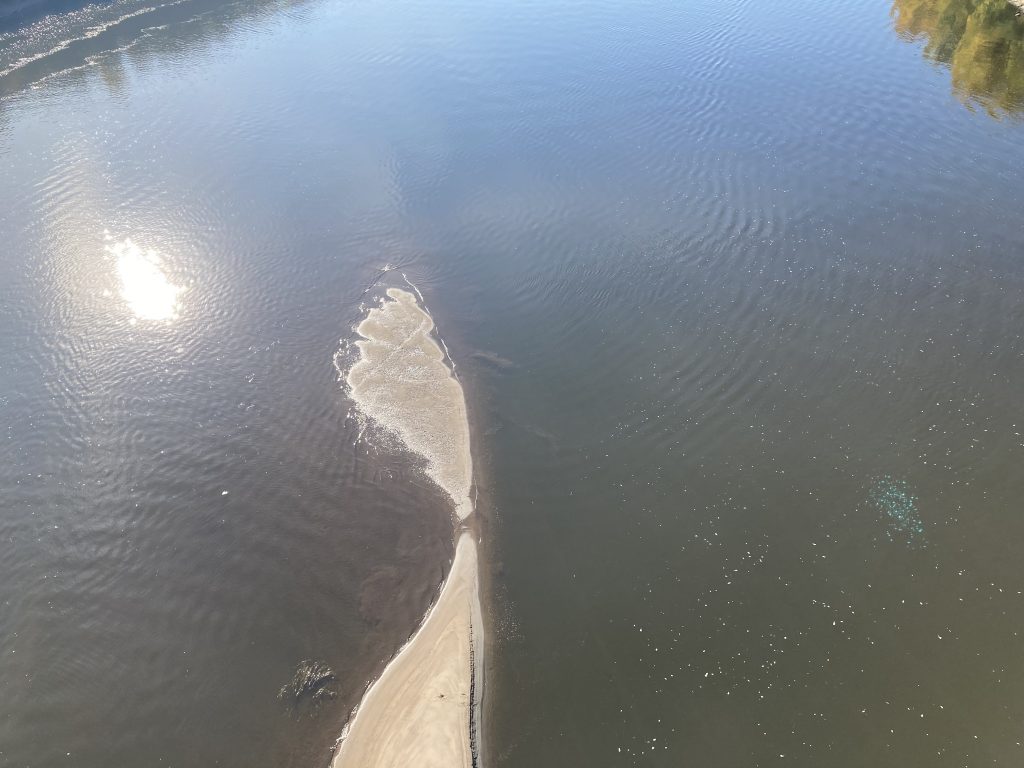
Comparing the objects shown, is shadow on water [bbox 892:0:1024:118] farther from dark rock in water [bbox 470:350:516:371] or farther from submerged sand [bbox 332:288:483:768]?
submerged sand [bbox 332:288:483:768]

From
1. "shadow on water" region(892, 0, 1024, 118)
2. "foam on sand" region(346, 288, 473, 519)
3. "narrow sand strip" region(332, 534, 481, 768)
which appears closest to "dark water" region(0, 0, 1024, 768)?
"shadow on water" region(892, 0, 1024, 118)

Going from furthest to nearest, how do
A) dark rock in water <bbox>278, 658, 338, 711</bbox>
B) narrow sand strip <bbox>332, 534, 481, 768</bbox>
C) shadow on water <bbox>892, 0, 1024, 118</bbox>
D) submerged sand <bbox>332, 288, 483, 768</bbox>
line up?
shadow on water <bbox>892, 0, 1024, 118</bbox>
dark rock in water <bbox>278, 658, 338, 711</bbox>
submerged sand <bbox>332, 288, 483, 768</bbox>
narrow sand strip <bbox>332, 534, 481, 768</bbox>

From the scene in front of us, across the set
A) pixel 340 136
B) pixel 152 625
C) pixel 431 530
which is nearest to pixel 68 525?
pixel 152 625

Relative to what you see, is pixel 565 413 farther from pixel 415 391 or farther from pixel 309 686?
pixel 309 686

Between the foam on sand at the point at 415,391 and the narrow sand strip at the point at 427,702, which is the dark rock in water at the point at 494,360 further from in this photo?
the narrow sand strip at the point at 427,702

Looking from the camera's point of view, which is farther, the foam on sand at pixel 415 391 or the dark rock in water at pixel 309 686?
the foam on sand at pixel 415 391

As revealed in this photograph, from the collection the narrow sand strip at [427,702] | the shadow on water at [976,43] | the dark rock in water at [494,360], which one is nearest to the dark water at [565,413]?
the dark rock in water at [494,360]
